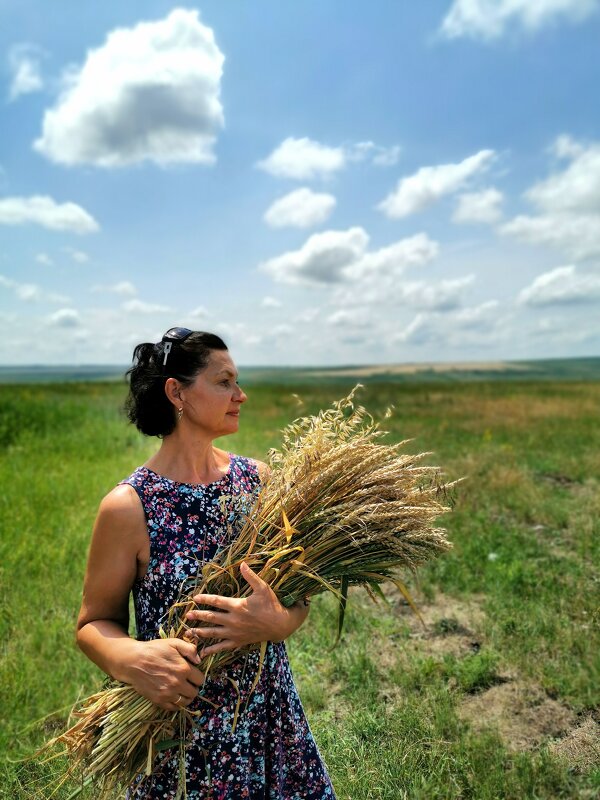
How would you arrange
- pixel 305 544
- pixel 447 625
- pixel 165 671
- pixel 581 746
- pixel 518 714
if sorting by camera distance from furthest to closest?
pixel 447 625, pixel 518 714, pixel 581 746, pixel 305 544, pixel 165 671

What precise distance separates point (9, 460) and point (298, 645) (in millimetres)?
7685

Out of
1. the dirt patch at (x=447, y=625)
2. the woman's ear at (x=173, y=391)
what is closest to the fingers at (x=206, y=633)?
the woman's ear at (x=173, y=391)

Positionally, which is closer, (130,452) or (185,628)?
(185,628)

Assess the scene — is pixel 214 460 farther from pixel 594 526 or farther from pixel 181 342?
pixel 594 526

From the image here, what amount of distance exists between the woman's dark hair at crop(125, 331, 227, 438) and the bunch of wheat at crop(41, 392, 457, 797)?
0.35m

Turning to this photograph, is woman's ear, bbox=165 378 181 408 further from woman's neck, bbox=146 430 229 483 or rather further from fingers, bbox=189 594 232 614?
fingers, bbox=189 594 232 614

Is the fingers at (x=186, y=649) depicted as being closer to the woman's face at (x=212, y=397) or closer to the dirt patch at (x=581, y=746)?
the woman's face at (x=212, y=397)

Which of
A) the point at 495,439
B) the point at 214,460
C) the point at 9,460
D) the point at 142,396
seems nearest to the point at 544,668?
the point at 214,460

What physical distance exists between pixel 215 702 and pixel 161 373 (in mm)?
933

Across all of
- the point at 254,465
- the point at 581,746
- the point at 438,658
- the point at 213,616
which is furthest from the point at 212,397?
the point at 438,658

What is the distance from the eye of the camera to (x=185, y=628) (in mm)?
1659

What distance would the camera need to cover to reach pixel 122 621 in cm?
175

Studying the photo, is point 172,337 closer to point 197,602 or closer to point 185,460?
point 185,460

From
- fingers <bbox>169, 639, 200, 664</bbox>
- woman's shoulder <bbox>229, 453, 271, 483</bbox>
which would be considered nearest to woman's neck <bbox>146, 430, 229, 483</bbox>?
woman's shoulder <bbox>229, 453, 271, 483</bbox>
